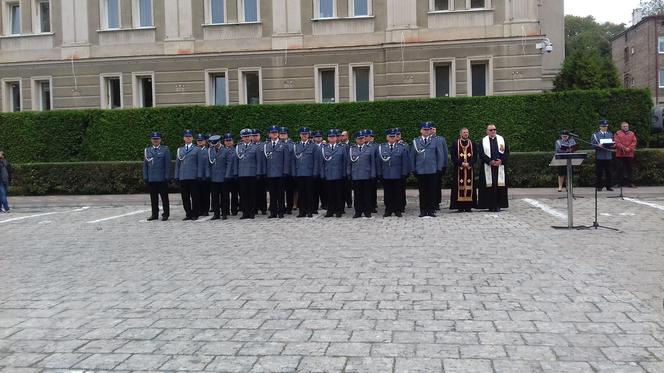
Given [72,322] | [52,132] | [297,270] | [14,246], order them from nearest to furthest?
1. [72,322]
2. [297,270]
3. [14,246]
4. [52,132]

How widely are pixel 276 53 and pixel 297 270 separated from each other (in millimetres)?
22047

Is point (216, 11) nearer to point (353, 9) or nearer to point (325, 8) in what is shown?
point (325, 8)

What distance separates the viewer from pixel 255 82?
30.5 m

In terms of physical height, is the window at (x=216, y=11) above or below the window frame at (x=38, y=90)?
above

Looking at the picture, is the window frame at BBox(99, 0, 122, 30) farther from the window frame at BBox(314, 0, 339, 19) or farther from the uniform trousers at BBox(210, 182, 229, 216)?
the uniform trousers at BBox(210, 182, 229, 216)

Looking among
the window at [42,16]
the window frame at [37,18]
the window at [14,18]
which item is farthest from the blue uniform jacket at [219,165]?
the window at [14,18]

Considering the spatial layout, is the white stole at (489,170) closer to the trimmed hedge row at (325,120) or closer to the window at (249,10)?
the trimmed hedge row at (325,120)

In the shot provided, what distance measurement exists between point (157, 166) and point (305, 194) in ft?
12.1

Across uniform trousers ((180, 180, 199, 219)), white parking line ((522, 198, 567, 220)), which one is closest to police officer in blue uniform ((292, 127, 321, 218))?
uniform trousers ((180, 180, 199, 219))

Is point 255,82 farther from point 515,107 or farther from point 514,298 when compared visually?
point 514,298

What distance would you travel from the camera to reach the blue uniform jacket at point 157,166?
1633cm

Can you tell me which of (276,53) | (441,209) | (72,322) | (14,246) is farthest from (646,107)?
(72,322)

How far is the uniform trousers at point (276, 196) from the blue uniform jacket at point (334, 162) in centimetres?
117

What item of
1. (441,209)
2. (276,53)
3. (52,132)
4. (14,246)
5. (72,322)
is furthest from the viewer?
(276,53)
